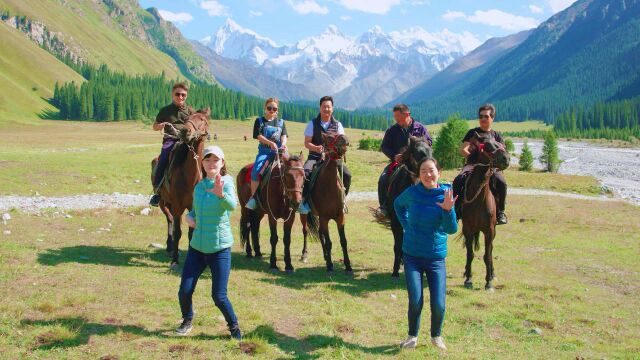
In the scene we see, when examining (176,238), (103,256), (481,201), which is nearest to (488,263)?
(481,201)

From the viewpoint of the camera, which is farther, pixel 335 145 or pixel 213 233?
pixel 335 145

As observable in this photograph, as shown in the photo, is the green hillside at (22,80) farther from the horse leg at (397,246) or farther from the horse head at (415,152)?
the horse head at (415,152)

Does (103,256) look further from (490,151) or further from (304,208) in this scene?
(490,151)

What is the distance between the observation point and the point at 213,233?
7.52 m

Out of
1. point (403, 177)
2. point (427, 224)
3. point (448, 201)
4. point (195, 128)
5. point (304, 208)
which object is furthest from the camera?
point (304, 208)

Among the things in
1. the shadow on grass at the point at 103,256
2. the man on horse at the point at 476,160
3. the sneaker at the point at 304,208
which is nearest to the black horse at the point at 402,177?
the man on horse at the point at 476,160

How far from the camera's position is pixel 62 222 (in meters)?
17.1

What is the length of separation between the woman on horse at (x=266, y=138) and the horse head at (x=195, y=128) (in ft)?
4.76

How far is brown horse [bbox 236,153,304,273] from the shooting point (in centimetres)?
1177

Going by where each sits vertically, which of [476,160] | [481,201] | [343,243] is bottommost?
[343,243]

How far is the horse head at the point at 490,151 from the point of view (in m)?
10.9

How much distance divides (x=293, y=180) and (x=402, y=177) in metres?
2.84

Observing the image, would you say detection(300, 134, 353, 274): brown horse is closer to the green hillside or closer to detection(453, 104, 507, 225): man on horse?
detection(453, 104, 507, 225): man on horse

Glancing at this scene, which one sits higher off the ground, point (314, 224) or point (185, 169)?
point (185, 169)
